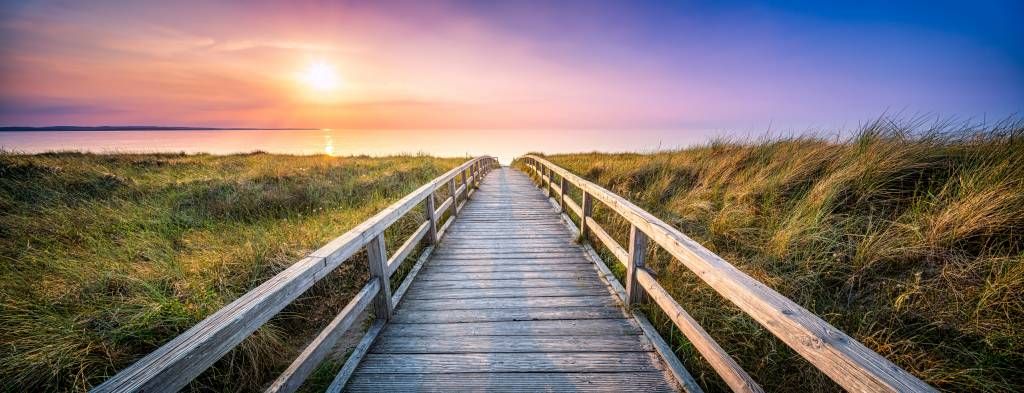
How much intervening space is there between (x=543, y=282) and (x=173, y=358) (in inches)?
116

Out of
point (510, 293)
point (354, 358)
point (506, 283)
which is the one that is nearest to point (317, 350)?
point (354, 358)

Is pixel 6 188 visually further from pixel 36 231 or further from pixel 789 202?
pixel 789 202

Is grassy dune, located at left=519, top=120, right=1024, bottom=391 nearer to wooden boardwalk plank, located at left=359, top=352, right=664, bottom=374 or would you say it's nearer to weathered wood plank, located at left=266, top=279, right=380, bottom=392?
wooden boardwalk plank, located at left=359, top=352, right=664, bottom=374

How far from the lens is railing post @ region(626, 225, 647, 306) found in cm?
290

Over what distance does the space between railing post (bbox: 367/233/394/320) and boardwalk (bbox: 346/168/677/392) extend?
5.3 inches

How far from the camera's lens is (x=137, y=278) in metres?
2.88

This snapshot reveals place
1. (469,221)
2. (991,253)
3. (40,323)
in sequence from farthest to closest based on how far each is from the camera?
(469,221) < (991,253) < (40,323)

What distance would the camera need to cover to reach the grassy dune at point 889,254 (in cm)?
209

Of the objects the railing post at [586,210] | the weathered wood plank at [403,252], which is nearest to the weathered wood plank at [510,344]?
the weathered wood plank at [403,252]

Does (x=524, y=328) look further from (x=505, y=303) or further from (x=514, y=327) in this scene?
(x=505, y=303)

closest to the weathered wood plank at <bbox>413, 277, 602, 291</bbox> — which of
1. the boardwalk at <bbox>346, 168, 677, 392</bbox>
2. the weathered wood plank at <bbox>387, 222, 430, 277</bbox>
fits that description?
the boardwalk at <bbox>346, 168, 677, 392</bbox>

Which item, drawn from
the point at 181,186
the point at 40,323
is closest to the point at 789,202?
the point at 40,323

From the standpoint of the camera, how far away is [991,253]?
2.52m

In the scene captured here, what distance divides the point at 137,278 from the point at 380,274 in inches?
82.6
